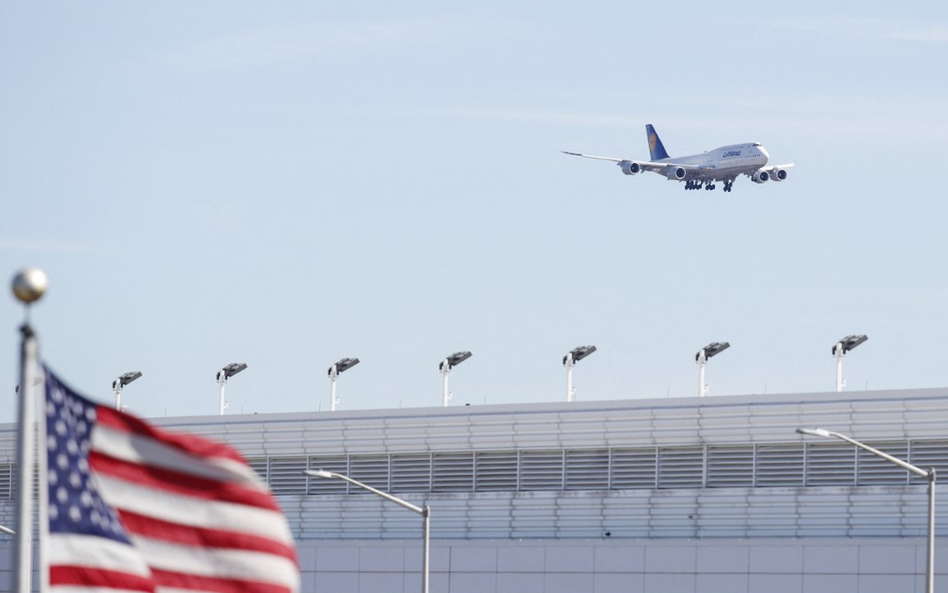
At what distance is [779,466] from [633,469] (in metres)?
5.54

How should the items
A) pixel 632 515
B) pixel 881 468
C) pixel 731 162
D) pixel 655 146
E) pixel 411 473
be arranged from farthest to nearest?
pixel 655 146
pixel 731 162
pixel 411 473
pixel 632 515
pixel 881 468

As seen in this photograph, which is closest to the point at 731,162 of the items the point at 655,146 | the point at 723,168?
the point at 723,168

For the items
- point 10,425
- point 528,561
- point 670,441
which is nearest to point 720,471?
point 670,441

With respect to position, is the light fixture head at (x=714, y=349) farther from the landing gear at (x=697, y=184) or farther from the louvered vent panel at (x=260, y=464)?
the landing gear at (x=697, y=184)

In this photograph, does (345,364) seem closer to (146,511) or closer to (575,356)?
(575,356)

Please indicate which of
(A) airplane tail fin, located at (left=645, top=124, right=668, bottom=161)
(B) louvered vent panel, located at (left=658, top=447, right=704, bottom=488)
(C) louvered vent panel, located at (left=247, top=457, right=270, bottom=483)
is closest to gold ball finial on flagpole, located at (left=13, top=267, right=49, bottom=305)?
(B) louvered vent panel, located at (left=658, top=447, right=704, bottom=488)

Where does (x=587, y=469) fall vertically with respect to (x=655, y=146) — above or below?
below

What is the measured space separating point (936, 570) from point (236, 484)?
45.4 metres

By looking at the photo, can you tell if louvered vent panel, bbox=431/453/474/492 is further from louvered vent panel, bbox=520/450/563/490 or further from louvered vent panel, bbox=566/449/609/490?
louvered vent panel, bbox=566/449/609/490

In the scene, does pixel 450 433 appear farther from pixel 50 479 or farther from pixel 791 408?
pixel 50 479

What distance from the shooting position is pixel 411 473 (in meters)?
72.1

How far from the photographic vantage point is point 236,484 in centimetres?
1812

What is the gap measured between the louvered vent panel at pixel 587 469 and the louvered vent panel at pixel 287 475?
11145 mm

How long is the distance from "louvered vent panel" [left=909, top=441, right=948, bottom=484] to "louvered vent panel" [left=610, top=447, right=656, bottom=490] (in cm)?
938
